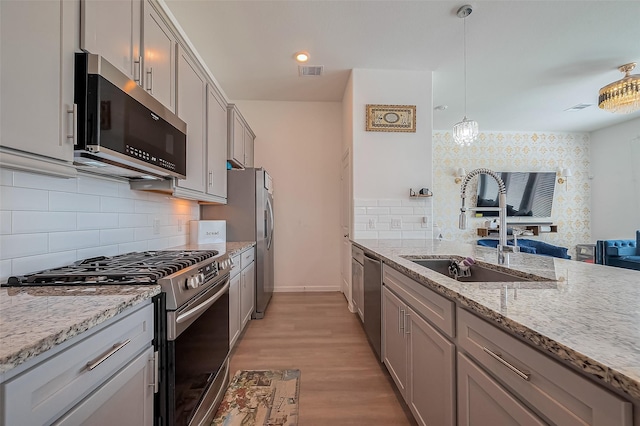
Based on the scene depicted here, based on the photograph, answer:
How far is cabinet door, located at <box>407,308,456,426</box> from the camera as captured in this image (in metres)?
1.06

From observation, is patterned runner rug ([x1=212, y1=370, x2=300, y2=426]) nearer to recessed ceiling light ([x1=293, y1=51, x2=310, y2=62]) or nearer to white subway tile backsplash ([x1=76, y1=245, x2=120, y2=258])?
white subway tile backsplash ([x1=76, y1=245, x2=120, y2=258])

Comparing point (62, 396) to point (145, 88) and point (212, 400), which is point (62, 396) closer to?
point (212, 400)

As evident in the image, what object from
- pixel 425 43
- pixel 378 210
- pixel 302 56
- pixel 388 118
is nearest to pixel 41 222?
pixel 302 56

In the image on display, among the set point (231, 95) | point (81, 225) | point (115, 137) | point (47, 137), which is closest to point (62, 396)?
point (47, 137)

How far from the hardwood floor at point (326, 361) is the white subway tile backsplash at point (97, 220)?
1.39m

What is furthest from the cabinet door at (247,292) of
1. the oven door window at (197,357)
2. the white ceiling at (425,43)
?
the white ceiling at (425,43)

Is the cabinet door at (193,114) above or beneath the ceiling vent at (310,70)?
beneath

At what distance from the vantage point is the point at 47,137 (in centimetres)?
95

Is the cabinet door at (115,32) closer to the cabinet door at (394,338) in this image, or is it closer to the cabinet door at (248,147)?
the cabinet door at (394,338)

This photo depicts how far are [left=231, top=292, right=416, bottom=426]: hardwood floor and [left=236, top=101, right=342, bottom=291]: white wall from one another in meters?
0.95

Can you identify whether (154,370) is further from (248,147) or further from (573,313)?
(248,147)

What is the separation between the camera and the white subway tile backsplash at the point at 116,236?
161cm

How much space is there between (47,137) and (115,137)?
254mm

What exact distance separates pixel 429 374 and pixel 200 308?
3.68 feet
